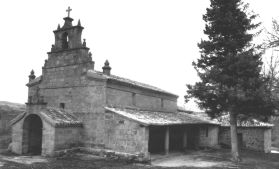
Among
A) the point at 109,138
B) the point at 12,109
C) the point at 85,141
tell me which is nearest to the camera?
the point at 109,138

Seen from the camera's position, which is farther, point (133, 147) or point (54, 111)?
point (54, 111)

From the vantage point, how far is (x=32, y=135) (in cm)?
2188

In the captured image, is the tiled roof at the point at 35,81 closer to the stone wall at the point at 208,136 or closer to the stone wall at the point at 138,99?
the stone wall at the point at 138,99

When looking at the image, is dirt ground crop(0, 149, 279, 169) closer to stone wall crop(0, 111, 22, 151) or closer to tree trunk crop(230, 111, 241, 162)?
tree trunk crop(230, 111, 241, 162)

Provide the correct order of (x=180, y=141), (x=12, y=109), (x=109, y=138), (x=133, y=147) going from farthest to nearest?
(x=12, y=109) < (x=180, y=141) < (x=109, y=138) < (x=133, y=147)

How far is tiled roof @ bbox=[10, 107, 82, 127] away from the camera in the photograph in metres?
19.5

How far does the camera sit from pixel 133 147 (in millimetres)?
18875

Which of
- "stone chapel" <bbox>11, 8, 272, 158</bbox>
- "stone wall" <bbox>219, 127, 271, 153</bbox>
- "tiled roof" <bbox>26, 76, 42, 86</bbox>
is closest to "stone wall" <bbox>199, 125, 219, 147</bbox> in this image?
"stone wall" <bbox>219, 127, 271, 153</bbox>

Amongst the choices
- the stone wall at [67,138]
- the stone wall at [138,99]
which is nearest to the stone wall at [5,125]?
the stone wall at [67,138]

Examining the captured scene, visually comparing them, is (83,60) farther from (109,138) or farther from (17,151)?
(17,151)

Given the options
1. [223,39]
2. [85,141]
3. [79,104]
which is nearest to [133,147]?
[85,141]

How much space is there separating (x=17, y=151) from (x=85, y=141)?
16.8ft

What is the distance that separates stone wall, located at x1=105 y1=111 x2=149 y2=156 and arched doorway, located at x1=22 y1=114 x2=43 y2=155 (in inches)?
231

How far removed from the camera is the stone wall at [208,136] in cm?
2804
